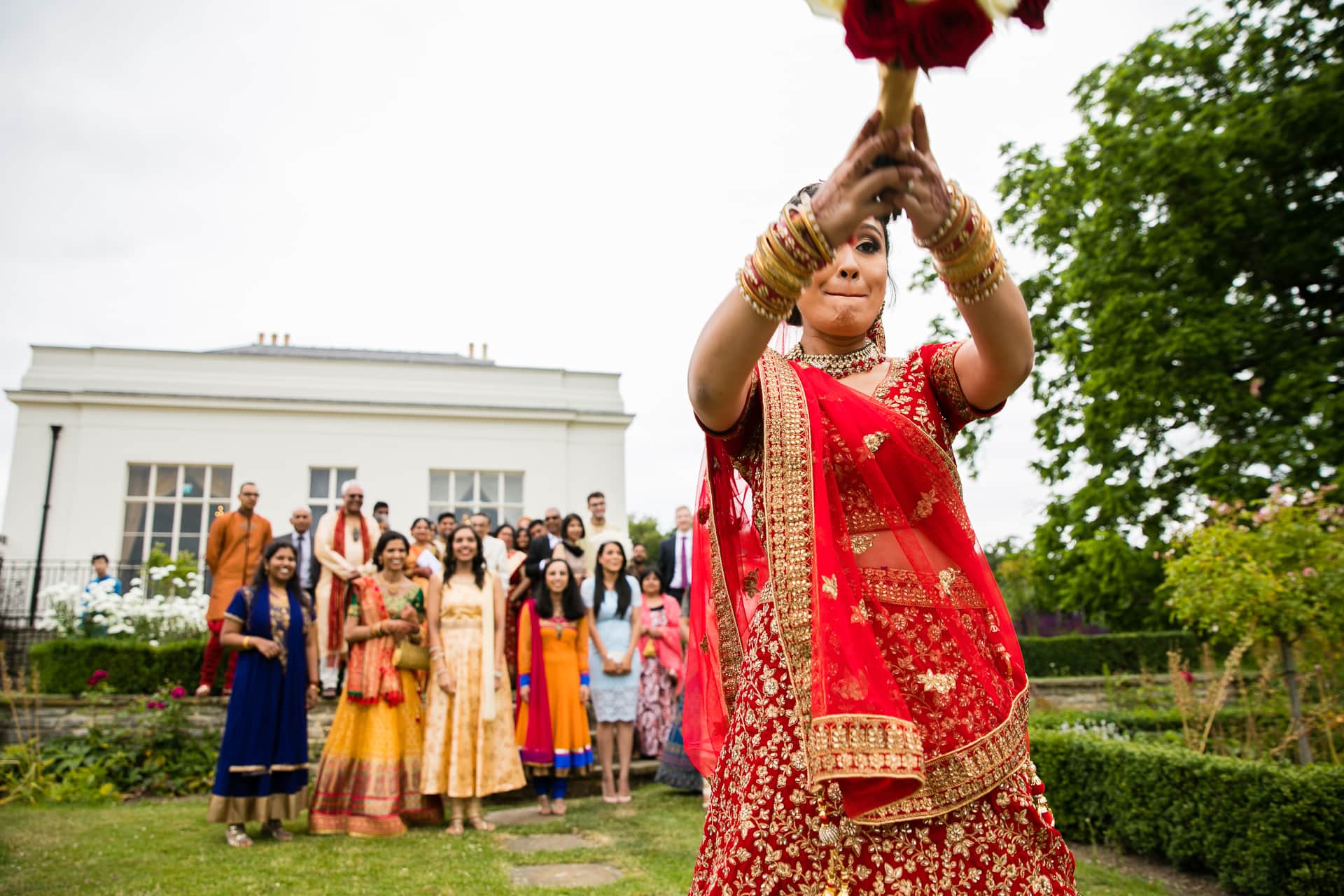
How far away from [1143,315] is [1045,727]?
23.9 ft

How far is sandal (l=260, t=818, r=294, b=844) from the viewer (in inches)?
263

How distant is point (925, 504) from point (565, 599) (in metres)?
6.58

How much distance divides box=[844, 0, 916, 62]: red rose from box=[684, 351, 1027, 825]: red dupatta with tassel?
0.74m

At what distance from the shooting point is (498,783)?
295 inches

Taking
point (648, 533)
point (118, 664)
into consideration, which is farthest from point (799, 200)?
point (648, 533)

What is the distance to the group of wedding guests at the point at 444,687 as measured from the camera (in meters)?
6.73

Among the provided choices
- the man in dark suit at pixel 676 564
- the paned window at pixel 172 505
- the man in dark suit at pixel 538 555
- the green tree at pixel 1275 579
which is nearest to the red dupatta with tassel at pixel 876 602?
the green tree at pixel 1275 579

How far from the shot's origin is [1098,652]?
47.3ft

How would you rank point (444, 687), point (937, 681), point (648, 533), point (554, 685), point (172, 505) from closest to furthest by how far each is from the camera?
point (937, 681) < point (444, 687) < point (554, 685) < point (172, 505) < point (648, 533)

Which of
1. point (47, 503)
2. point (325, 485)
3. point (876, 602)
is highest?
point (325, 485)

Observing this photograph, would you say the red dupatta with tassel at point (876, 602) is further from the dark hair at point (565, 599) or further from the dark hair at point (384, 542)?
the dark hair at point (565, 599)

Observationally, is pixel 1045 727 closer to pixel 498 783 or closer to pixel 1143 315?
pixel 498 783

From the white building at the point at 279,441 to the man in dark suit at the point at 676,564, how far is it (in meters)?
10.8

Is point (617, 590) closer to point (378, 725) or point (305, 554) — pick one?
point (378, 725)
